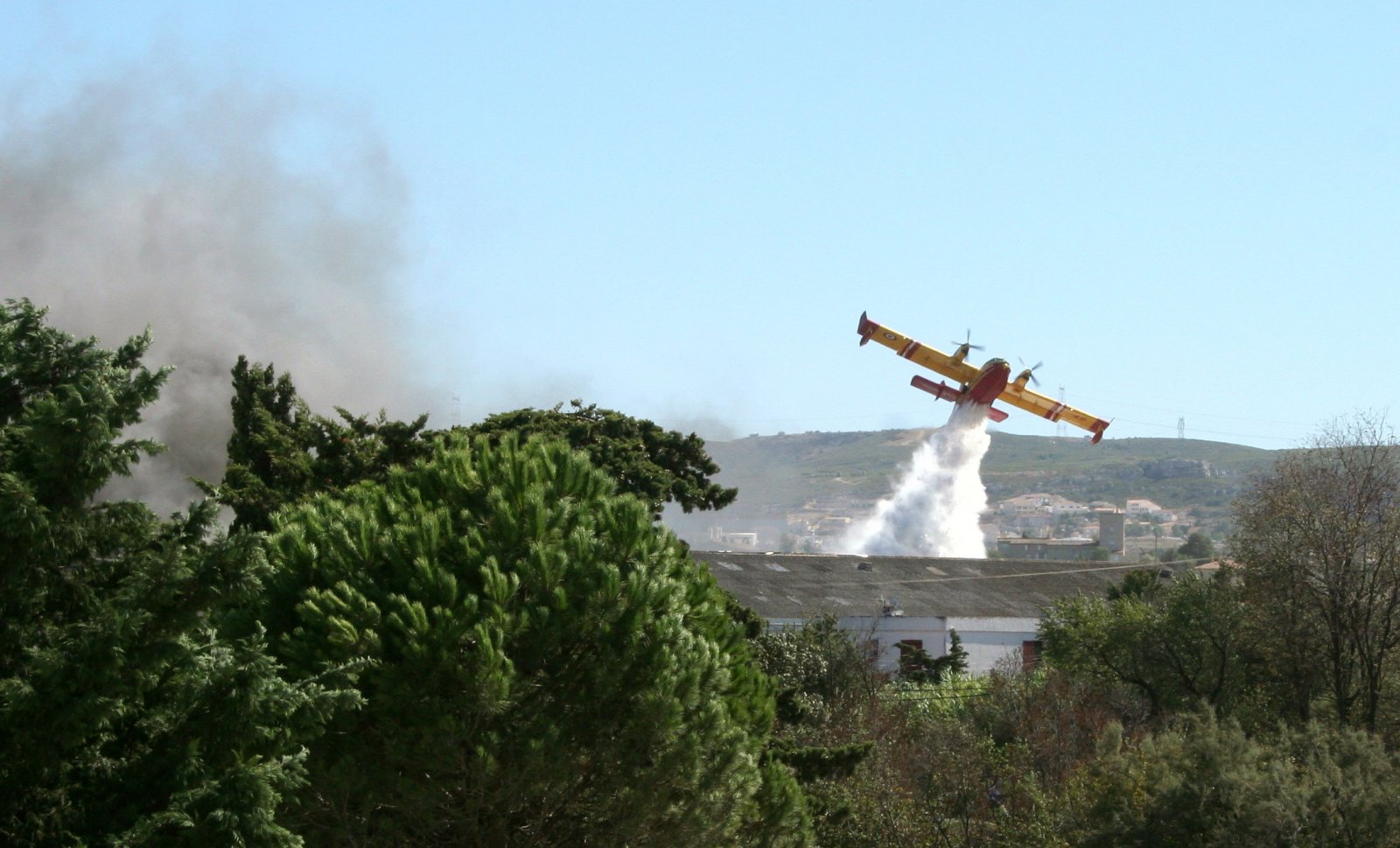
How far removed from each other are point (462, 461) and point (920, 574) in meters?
47.6

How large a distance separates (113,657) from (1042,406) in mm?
81673

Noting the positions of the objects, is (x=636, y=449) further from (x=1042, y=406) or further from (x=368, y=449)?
(x=1042, y=406)

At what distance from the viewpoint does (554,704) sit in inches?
519

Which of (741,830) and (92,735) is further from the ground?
(92,735)

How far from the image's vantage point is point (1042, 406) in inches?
3413

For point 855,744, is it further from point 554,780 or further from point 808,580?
point 808,580

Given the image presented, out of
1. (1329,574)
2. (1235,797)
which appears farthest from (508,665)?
(1329,574)

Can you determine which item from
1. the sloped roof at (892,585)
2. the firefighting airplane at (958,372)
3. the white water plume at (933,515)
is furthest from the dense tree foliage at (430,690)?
the white water plume at (933,515)

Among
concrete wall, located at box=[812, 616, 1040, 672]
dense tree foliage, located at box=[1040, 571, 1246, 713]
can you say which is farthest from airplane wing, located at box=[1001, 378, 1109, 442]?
dense tree foliage, located at box=[1040, 571, 1246, 713]

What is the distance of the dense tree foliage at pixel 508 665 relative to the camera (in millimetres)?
12422

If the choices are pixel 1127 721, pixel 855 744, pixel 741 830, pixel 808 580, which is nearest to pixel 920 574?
pixel 808 580

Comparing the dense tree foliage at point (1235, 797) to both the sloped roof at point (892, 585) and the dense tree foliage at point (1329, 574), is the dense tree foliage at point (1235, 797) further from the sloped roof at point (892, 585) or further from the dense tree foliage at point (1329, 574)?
the sloped roof at point (892, 585)

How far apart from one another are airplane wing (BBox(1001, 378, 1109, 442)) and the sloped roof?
18528 millimetres

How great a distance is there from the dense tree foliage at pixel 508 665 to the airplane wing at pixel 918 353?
65.7m
